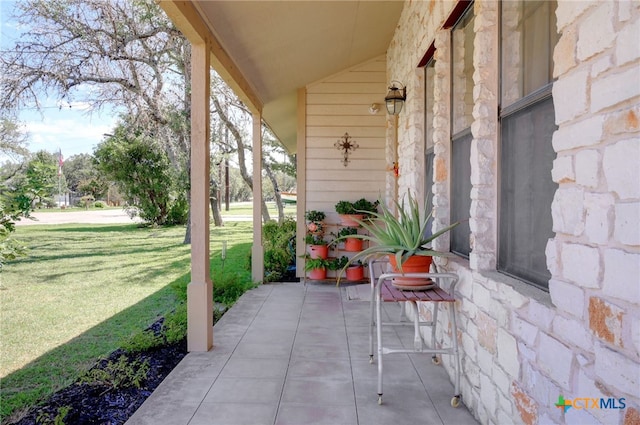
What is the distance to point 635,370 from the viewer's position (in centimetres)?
104

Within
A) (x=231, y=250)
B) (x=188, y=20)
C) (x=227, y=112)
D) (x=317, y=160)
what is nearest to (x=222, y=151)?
(x=227, y=112)

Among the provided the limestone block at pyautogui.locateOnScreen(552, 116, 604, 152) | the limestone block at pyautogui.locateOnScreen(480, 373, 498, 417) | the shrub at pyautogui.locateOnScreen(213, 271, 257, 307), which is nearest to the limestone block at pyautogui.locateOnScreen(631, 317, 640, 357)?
the limestone block at pyautogui.locateOnScreen(552, 116, 604, 152)

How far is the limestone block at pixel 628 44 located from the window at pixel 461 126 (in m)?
1.57

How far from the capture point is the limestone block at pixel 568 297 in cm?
131

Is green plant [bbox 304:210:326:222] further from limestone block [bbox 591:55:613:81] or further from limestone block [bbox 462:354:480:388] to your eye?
limestone block [bbox 591:55:613:81]

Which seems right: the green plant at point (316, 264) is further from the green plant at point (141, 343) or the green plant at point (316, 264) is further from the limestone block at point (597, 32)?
the limestone block at point (597, 32)

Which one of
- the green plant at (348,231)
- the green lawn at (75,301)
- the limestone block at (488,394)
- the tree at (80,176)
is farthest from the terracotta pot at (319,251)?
the tree at (80,176)

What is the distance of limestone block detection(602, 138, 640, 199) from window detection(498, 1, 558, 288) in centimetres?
52

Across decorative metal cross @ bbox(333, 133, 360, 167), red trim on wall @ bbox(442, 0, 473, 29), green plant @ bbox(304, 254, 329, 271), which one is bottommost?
green plant @ bbox(304, 254, 329, 271)

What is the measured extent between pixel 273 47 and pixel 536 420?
3.72 m

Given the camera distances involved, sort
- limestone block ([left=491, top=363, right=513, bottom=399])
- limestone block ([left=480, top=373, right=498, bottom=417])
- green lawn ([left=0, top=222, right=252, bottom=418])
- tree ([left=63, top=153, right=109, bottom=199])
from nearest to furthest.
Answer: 1. limestone block ([left=491, top=363, right=513, bottom=399])
2. limestone block ([left=480, top=373, right=498, bottom=417])
3. green lawn ([left=0, top=222, right=252, bottom=418])
4. tree ([left=63, top=153, right=109, bottom=199])

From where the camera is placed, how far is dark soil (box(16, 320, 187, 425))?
7.92 ft

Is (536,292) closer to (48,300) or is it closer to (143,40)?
(48,300)

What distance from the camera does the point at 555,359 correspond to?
57.3 inches
